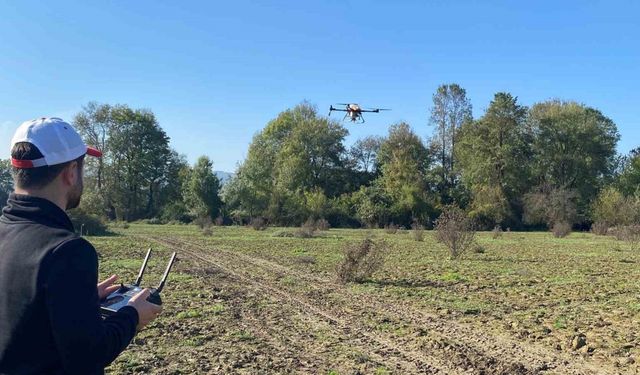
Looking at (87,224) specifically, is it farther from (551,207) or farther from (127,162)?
(551,207)

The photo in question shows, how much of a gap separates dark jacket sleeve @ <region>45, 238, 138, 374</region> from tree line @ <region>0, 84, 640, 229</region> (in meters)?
49.2

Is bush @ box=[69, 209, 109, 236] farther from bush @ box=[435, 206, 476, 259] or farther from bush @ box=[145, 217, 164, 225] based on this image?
bush @ box=[435, 206, 476, 259]

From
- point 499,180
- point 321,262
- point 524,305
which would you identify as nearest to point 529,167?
point 499,180

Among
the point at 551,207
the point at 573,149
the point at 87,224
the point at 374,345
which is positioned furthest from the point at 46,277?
the point at 573,149

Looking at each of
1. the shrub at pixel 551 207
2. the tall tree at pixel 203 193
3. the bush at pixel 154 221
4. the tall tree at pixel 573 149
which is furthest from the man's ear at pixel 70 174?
the tall tree at pixel 573 149

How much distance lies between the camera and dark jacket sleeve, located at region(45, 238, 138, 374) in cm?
194

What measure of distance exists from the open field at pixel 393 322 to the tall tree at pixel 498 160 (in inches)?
1524

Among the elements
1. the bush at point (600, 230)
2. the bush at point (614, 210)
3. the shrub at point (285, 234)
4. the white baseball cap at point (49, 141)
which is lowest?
the shrub at point (285, 234)

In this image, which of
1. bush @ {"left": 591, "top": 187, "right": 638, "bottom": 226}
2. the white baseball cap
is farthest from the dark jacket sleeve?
bush @ {"left": 591, "top": 187, "right": 638, "bottom": 226}

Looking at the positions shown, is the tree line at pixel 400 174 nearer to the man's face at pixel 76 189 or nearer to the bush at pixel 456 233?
the bush at pixel 456 233

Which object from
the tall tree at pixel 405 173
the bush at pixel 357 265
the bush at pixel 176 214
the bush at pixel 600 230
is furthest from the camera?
the bush at pixel 176 214

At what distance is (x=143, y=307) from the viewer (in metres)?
2.40

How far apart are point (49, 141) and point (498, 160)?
57.1m

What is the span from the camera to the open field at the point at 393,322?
6.18m
